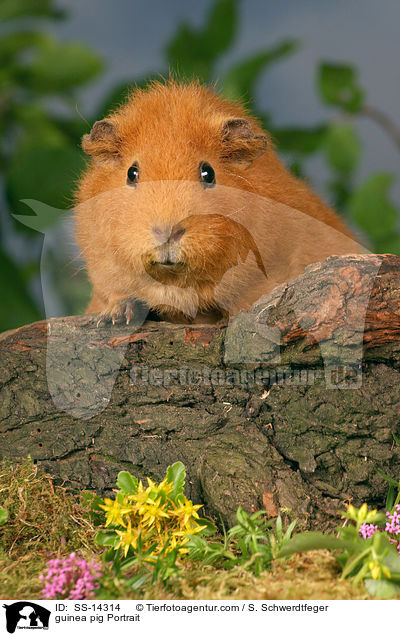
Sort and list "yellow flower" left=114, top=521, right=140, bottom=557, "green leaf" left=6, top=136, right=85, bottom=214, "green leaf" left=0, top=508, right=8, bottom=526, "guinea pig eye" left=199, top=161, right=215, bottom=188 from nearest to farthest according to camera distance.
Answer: "yellow flower" left=114, top=521, right=140, bottom=557
"green leaf" left=0, top=508, right=8, bottom=526
"guinea pig eye" left=199, top=161, right=215, bottom=188
"green leaf" left=6, top=136, right=85, bottom=214

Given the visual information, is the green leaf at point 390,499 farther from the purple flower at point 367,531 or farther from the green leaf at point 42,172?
the green leaf at point 42,172

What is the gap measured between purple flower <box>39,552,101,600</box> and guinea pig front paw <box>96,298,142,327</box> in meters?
1.11

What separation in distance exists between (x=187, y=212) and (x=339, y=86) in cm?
221

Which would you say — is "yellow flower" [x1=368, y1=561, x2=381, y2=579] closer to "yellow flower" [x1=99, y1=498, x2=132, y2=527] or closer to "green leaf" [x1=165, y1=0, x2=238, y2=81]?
"yellow flower" [x1=99, y1=498, x2=132, y2=527]

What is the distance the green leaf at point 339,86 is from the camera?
13.2ft

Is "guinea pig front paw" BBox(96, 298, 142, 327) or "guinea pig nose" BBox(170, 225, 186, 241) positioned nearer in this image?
"guinea pig nose" BBox(170, 225, 186, 241)

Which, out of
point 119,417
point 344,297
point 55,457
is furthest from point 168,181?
point 55,457

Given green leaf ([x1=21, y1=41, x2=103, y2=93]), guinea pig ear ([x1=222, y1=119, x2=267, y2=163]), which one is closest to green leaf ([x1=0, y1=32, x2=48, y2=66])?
green leaf ([x1=21, y1=41, x2=103, y2=93])

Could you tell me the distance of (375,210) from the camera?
4.01 m

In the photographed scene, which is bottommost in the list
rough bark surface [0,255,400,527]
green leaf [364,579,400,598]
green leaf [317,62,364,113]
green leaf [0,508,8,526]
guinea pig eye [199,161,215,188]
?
green leaf [364,579,400,598]

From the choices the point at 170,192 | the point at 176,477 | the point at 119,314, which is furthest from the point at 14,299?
the point at 176,477

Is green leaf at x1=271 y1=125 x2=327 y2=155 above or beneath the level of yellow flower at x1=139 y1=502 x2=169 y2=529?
above

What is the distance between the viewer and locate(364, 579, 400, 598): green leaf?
1.83 m

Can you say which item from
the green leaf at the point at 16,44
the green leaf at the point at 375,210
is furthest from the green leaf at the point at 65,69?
the green leaf at the point at 375,210
